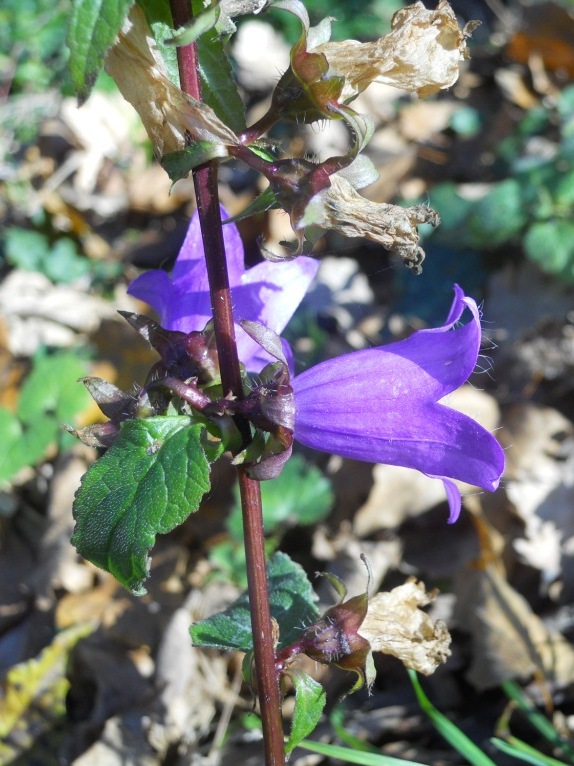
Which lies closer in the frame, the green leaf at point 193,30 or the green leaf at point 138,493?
the green leaf at point 193,30

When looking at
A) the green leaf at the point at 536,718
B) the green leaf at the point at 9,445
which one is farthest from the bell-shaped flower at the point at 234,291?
the green leaf at the point at 9,445

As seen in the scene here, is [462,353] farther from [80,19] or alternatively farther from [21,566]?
[21,566]

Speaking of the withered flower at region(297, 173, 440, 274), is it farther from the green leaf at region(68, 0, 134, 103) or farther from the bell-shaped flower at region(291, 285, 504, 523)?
the green leaf at region(68, 0, 134, 103)

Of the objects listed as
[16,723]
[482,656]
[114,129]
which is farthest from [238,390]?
[114,129]

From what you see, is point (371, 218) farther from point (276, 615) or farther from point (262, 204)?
point (276, 615)

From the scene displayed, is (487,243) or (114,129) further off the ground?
(114,129)

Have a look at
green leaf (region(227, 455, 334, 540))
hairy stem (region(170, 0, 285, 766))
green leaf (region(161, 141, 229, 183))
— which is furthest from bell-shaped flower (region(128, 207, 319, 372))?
green leaf (region(227, 455, 334, 540))

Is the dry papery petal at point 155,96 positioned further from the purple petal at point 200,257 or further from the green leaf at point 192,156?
the purple petal at point 200,257
